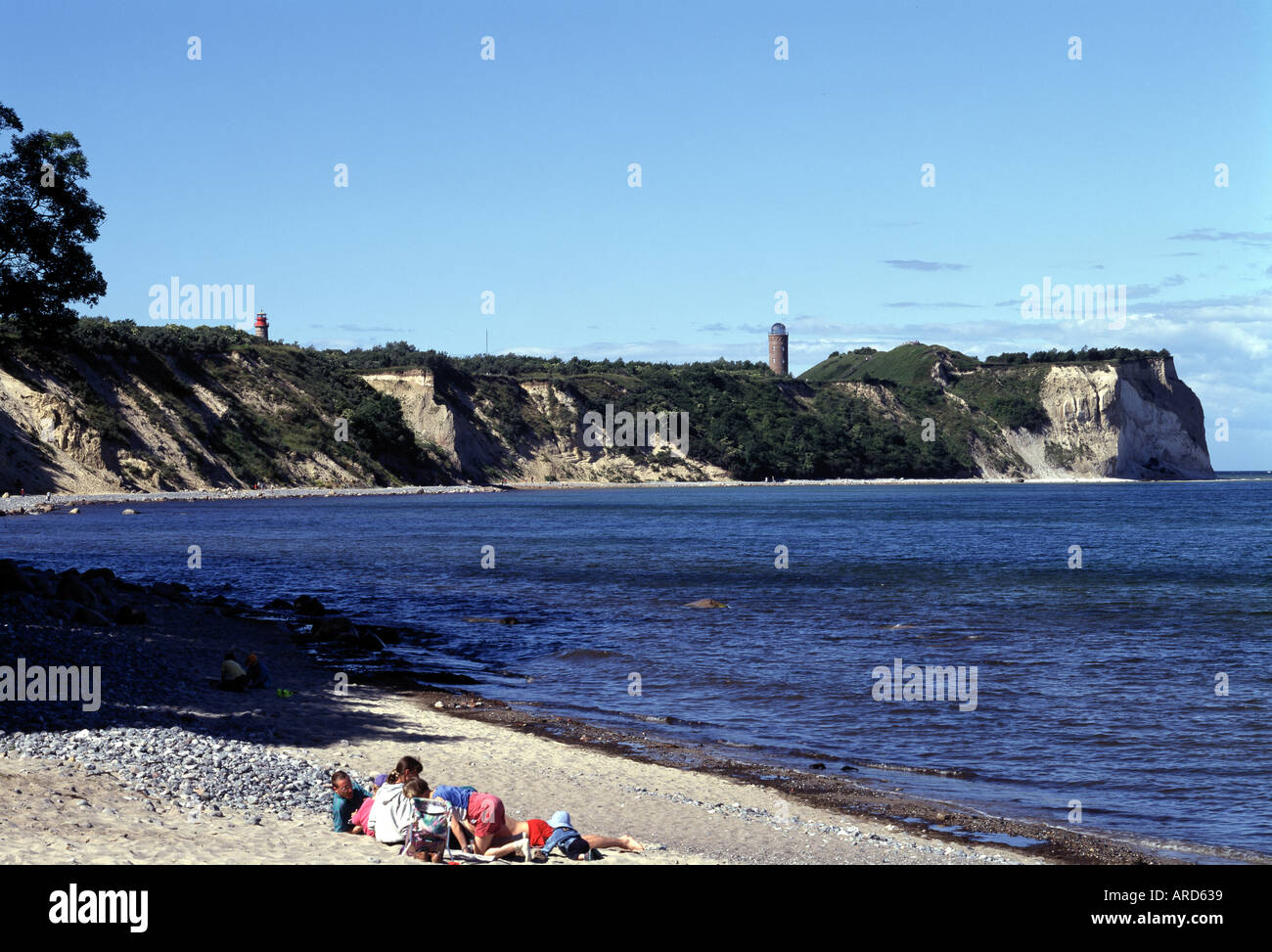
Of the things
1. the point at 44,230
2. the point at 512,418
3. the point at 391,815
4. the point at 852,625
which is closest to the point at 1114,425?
the point at 512,418

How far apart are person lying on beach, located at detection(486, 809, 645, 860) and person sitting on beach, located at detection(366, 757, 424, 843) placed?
85cm

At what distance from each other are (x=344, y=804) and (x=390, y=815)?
2.16 ft

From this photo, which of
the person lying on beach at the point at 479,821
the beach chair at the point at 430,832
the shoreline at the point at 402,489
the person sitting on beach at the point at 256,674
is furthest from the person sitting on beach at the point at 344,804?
the shoreline at the point at 402,489

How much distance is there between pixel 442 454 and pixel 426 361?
1778 centimetres

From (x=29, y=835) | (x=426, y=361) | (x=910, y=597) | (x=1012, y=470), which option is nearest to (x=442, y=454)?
(x=426, y=361)

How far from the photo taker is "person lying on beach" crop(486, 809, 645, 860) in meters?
10.4

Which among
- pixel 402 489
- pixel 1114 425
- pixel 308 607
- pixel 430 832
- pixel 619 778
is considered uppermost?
pixel 1114 425

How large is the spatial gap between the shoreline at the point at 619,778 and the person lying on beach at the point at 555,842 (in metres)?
0.30

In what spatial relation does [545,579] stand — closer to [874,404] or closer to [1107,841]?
[1107,841]

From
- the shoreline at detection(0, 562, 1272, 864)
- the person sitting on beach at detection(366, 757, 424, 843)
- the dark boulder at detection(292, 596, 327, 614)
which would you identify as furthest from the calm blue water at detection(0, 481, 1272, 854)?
the person sitting on beach at detection(366, 757, 424, 843)

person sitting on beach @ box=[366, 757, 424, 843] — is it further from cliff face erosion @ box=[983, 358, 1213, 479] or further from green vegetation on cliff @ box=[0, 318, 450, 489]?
cliff face erosion @ box=[983, 358, 1213, 479]

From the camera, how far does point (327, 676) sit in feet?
67.8

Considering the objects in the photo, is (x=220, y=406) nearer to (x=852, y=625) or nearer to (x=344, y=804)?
(x=852, y=625)

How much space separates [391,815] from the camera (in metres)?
10.6
